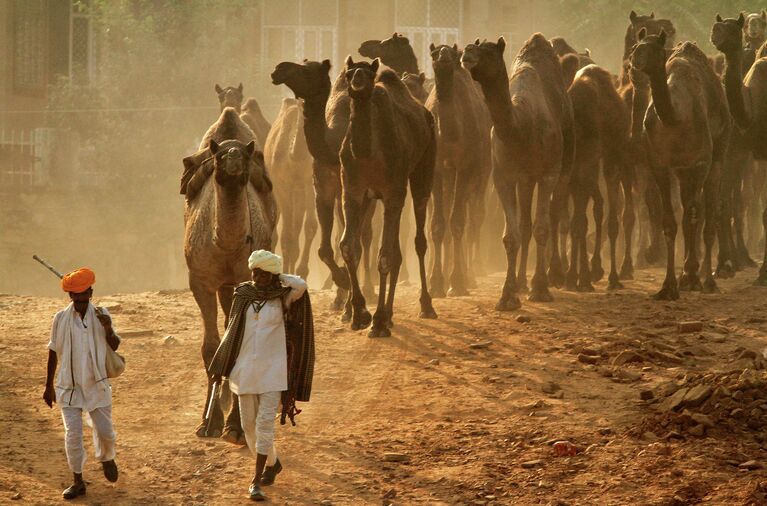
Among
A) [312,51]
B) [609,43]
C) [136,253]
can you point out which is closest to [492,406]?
[136,253]

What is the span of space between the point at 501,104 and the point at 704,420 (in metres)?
6.29

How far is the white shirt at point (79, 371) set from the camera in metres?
7.97

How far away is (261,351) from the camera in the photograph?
7.82 metres

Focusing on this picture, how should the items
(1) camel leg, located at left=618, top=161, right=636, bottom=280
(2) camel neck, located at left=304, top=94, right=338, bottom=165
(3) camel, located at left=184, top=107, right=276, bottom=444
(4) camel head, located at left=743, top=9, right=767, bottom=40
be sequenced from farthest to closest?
(4) camel head, located at left=743, top=9, right=767, bottom=40 → (1) camel leg, located at left=618, top=161, right=636, bottom=280 → (2) camel neck, located at left=304, top=94, right=338, bottom=165 → (3) camel, located at left=184, top=107, right=276, bottom=444

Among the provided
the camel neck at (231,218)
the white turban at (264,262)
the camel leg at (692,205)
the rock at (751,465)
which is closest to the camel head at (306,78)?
the camel neck at (231,218)

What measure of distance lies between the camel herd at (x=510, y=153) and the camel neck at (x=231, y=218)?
32.9 inches

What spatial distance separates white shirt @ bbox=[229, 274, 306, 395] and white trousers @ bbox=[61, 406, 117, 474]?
850 mm

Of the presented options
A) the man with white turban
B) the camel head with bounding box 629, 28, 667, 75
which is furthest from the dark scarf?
the camel head with bounding box 629, 28, 667, 75

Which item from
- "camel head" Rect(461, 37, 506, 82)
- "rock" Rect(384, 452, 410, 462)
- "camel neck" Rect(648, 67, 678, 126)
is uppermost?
"camel head" Rect(461, 37, 506, 82)

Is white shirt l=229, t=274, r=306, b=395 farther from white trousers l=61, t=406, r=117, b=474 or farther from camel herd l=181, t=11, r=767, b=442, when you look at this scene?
camel herd l=181, t=11, r=767, b=442

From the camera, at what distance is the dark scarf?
788 cm

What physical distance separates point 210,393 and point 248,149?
1.74 m

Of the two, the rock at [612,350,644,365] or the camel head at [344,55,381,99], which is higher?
the camel head at [344,55,381,99]

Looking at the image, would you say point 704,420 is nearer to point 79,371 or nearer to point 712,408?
point 712,408
